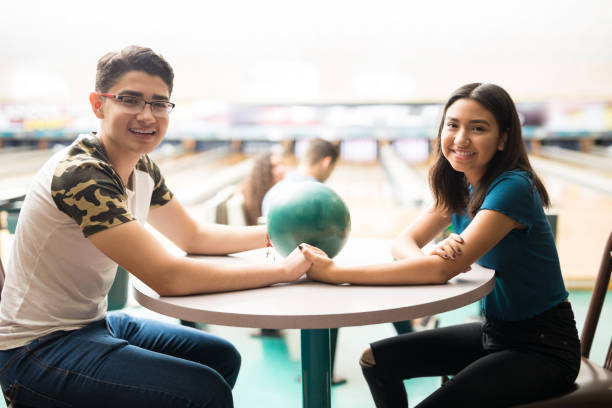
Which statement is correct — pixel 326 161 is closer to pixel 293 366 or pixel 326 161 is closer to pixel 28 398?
pixel 293 366

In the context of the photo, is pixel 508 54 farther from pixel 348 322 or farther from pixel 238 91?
pixel 348 322

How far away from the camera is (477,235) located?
1.00m

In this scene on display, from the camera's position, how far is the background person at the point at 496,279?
0.95 meters

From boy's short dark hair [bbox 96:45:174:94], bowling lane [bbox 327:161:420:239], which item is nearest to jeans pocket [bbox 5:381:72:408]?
boy's short dark hair [bbox 96:45:174:94]

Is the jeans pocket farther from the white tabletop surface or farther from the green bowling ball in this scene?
the green bowling ball

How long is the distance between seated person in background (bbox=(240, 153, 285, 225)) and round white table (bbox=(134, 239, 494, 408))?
1.21 metres

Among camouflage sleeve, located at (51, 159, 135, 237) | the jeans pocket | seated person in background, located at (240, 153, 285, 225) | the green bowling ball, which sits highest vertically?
camouflage sleeve, located at (51, 159, 135, 237)

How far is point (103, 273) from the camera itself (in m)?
1.05

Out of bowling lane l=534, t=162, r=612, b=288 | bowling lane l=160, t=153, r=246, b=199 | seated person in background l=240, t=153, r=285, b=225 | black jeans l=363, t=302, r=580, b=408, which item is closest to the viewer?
black jeans l=363, t=302, r=580, b=408

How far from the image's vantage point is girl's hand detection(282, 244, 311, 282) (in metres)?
0.99

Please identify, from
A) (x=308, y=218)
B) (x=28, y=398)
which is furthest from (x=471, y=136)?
(x=28, y=398)

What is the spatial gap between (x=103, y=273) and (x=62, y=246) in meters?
0.10

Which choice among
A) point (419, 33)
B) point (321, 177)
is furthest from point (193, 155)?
point (321, 177)

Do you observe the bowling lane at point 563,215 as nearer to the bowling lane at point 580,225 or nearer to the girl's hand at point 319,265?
the bowling lane at point 580,225
